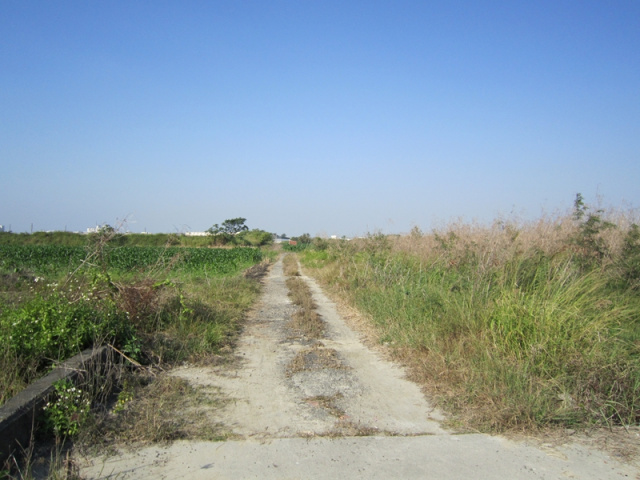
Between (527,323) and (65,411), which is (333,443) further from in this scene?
(527,323)

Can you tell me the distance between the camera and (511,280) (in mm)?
7297

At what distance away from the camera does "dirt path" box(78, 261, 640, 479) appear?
11.5ft

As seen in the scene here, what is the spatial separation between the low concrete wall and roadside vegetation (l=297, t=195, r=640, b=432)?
3.59 m

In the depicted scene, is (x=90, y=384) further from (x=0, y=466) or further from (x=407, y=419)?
(x=407, y=419)

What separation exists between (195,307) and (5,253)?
79.5ft

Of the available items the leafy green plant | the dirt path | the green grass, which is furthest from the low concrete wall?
the dirt path

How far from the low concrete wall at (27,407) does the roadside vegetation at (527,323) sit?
359 centimetres

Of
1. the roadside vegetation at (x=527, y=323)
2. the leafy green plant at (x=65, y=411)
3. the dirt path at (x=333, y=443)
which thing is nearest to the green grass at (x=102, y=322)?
the leafy green plant at (x=65, y=411)

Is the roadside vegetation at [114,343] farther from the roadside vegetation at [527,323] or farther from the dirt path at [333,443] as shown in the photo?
the roadside vegetation at [527,323]

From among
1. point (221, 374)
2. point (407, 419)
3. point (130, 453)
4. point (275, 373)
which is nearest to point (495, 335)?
point (407, 419)

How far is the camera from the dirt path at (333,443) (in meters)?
3.49

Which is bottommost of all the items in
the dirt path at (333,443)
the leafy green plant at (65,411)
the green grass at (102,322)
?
the dirt path at (333,443)

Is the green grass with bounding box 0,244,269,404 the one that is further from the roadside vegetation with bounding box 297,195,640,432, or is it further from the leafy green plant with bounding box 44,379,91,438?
the roadside vegetation with bounding box 297,195,640,432

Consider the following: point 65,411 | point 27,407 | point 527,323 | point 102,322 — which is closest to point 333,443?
point 65,411
